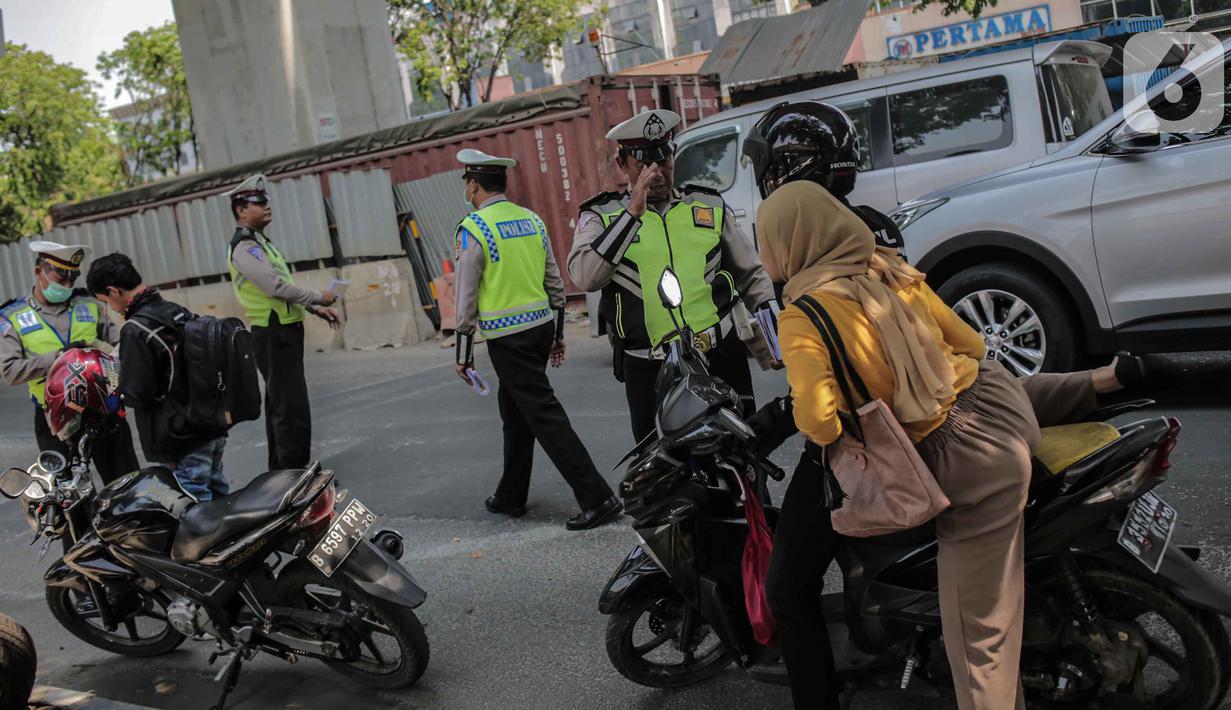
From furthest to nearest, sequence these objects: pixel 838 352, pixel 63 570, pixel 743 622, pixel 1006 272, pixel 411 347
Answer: pixel 411 347 < pixel 1006 272 < pixel 63 570 < pixel 743 622 < pixel 838 352

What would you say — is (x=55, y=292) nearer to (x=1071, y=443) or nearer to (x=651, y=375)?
(x=651, y=375)

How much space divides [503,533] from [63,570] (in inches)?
79.0

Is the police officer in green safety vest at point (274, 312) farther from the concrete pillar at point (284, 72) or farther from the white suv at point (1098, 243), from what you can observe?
the concrete pillar at point (284, 72)

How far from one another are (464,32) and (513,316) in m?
26.4

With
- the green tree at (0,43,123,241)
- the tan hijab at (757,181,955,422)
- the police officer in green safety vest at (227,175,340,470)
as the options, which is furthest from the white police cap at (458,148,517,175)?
the green tree at (0,43,123,241)

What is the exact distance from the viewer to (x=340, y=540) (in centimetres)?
362

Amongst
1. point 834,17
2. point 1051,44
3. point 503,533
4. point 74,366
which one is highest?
point 834,17

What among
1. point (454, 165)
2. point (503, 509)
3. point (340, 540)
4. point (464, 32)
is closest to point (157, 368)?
point (340, 540)

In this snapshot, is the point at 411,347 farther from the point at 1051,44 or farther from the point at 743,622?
the point at 743,622

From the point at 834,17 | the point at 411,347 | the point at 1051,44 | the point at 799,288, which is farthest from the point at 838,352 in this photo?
the point at 834,17

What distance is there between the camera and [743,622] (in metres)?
3.11

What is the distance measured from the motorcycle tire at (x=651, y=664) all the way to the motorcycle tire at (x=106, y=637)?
2.06m

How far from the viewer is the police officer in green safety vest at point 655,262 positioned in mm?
4105

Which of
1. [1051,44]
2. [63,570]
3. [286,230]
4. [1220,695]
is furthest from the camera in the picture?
[286,230]
